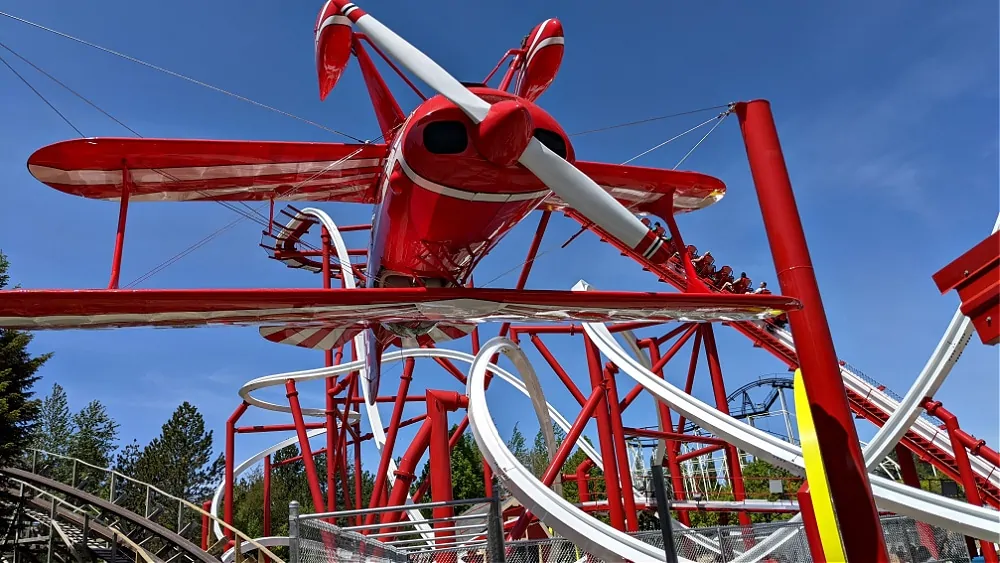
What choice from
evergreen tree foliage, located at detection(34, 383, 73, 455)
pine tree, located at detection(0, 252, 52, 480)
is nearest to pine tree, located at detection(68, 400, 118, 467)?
evergreen tree foliage, located at detection(34, 383, 73, 455)

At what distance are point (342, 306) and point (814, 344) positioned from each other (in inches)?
206

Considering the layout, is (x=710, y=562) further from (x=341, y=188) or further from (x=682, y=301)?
(x=341, y=188)

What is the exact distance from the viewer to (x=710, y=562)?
41.1ft

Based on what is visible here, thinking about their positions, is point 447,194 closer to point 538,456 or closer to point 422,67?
point 422,67

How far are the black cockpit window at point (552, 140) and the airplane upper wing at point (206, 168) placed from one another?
267 centimetres

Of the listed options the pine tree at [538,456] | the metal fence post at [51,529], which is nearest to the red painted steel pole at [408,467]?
the metal fence post at [51,529]

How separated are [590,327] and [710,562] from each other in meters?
5.52

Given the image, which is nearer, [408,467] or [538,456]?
[408,467]

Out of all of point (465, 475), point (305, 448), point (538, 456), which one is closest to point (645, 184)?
point (305, 448)

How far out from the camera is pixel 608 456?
43.8ft

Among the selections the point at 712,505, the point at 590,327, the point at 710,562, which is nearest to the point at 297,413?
the point at 590,327

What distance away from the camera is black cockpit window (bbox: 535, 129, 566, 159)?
6.56 m

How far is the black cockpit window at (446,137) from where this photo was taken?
6512 mm

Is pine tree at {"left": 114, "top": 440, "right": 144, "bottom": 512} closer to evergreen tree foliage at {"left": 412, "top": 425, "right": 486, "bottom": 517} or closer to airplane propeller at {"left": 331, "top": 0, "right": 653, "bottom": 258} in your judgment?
evergreen tree foliage at {"left": 412, "top": 425, "right": 486, "bottom": 517}
